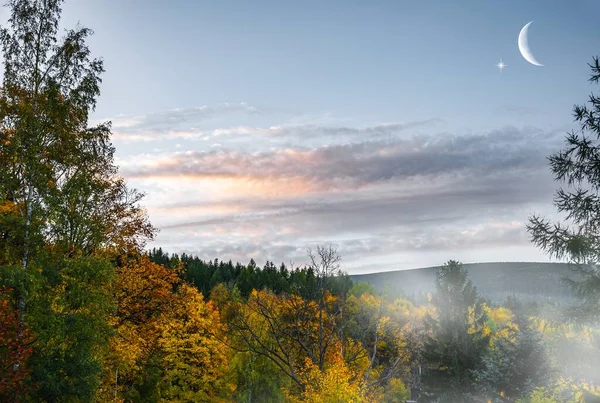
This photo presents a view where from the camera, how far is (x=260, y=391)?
56656 millimetres

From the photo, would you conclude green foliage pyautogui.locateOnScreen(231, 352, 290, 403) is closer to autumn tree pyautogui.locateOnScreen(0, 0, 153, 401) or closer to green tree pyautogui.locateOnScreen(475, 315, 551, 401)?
green tree pyautogui.locateOnScreen(475, 315, 551, 401)

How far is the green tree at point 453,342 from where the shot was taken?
42906 millimetres

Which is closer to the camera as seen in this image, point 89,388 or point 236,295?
point 89,388

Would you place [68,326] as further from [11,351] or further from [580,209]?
[580,209]

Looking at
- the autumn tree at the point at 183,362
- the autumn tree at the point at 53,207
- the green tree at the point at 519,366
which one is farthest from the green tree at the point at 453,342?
Answer: the autumn tree at the point at 53,207

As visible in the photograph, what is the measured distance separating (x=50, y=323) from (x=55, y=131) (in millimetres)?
8158

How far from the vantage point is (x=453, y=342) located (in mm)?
42875

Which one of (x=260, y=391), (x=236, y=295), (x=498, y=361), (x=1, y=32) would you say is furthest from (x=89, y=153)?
(x=236, y=295)

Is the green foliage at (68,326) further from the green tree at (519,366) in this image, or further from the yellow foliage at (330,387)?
the green tree at (519,366)

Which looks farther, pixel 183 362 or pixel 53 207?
pixel 183 362

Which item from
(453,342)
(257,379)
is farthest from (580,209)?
(257,379)

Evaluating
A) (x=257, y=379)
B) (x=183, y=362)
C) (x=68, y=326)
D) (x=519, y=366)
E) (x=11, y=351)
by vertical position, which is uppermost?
(x=68, y=326)

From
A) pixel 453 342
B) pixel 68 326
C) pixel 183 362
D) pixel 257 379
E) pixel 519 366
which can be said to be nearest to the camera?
pixel 68 326

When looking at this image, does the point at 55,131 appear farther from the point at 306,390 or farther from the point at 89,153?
the point at 306,390
